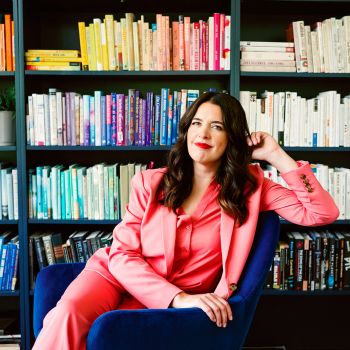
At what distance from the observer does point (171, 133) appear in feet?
8.59

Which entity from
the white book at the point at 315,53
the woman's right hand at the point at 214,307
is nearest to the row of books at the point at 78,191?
the white book at the point at 315,53

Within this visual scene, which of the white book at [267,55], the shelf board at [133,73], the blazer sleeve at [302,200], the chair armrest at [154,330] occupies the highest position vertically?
the white book at [267,55]

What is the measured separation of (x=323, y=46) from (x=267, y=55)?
11.1 inches

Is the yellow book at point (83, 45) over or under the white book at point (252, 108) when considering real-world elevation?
over

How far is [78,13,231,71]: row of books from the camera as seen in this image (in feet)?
8.42

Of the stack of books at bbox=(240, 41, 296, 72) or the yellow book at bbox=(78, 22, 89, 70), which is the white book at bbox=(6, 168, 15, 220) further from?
the stack of books at bbox=(240, 41, 296, 72)

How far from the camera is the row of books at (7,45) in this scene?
101 inches

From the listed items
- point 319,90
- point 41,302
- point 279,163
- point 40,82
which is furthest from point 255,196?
point 40,82

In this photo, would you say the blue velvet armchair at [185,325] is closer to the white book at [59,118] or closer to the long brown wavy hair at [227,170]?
the long brown wavy hair at [227,170]

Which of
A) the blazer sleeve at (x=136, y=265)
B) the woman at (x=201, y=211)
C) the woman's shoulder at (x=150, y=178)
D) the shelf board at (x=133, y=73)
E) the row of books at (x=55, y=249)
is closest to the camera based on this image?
the blazer sleeve at (x=136, y=265)

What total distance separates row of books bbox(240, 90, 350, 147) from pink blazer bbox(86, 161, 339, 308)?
723 mm

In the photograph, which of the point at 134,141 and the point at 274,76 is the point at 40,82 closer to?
the point at 134,141

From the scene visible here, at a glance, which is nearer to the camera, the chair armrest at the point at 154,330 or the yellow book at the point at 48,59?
the chair armrest at the point at 154,330

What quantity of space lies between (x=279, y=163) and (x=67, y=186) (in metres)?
1.18
